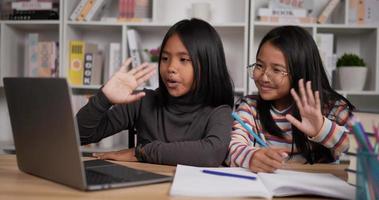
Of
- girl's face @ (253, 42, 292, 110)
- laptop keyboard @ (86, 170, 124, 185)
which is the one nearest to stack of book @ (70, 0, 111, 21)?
girl's face @ (253, 42, 292, 110)

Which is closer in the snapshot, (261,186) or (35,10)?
(261,186)

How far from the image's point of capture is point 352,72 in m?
2.30

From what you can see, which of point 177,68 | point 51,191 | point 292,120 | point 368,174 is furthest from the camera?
point 177,68

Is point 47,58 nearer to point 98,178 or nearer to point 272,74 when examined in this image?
point 272,74

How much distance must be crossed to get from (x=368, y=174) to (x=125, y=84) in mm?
658

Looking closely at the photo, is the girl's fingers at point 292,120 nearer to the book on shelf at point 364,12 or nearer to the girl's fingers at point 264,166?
the girl's fingers at point 264,166

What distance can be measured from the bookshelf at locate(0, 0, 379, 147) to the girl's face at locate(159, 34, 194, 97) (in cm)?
109

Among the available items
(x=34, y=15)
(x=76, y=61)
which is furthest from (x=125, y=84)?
(x=34, y=15)

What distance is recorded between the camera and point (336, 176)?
85 cm

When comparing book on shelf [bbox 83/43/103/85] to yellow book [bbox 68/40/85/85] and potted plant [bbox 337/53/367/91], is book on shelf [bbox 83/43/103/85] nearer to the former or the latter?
yellow book [bbox 68/40/85/85]

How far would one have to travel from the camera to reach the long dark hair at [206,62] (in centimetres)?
128

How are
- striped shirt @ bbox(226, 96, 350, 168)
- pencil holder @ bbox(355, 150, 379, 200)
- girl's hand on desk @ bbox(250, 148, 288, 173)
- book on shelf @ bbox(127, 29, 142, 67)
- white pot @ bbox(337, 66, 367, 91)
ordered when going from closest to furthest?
1. pencil holder @ bbox(355, 150, 379, 200)
2. girl's hand on desk @ bbox(250, 148, 288, 173)
3. striped shirt @ bbox(226, 96, 350, 168)
4. white pot @ bbox(337, 66, 367, 91)
5. book on shelf @ bbox(127, 29, 142, 67)

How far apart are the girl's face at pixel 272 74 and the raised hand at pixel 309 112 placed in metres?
0.29

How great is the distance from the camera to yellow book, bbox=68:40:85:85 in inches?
96.0
